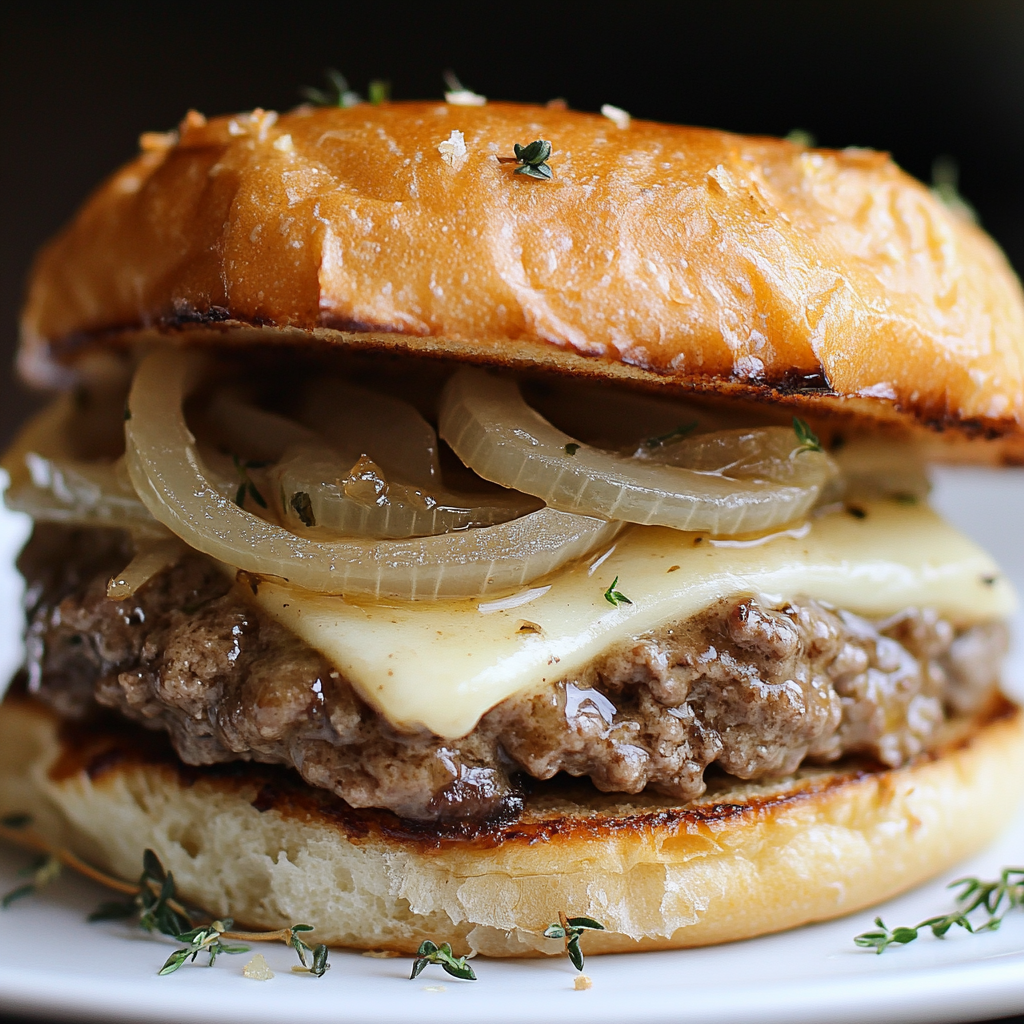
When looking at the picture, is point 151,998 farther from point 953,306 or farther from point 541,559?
point 953,306

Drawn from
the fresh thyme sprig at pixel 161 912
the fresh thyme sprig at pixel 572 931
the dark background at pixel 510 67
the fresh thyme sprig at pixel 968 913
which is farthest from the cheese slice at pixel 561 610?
the dark background at pixel 510 67

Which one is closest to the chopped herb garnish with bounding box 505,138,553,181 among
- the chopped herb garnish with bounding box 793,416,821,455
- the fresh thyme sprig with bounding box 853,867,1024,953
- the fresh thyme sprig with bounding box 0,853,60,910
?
the chopped herb garnish with bounding box 793,416,821,455

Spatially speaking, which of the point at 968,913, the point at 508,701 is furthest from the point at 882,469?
the point at 508,701

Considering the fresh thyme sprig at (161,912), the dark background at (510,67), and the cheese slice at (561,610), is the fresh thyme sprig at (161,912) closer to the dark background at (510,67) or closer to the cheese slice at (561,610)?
the cheese slice at (561,610)

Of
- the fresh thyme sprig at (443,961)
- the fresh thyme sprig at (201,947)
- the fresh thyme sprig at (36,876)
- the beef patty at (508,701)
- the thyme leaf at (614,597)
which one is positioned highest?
the thyme leaf at (614,597)

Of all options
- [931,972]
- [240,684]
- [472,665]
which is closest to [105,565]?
[240,684]

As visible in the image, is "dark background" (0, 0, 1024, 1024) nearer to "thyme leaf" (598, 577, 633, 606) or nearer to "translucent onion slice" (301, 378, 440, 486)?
"translucent onion slice" (301, 378, 440, 486)

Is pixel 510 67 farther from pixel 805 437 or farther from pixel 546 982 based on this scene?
pixel 546 982
